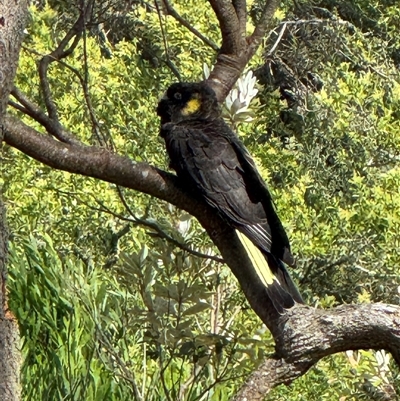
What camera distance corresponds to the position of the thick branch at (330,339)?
160 centimetres

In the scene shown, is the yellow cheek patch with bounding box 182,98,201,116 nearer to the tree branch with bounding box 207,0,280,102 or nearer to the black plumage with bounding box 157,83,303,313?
the black plumage with bounding box 157,83,303,313

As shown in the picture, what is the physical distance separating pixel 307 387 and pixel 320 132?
222cm

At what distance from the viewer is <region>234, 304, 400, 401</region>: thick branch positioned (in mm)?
1604

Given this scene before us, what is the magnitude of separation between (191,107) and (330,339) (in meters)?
1.30

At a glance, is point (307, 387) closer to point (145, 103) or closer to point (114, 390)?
point (114, 390)

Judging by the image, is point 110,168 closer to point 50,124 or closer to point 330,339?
point 50,124

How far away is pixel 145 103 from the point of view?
5.36 metres

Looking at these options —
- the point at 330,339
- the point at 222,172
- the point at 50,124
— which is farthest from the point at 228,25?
the point at 330,339

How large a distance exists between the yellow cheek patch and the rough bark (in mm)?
1235

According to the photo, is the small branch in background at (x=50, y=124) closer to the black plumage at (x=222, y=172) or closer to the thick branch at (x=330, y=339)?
the black plumage at (x=222, y=172)

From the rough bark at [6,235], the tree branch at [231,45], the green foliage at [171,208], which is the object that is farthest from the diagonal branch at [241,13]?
the rough bark at [6,235]

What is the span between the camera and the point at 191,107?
279 centimetres

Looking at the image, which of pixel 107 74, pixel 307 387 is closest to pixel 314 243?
pixel 307 387

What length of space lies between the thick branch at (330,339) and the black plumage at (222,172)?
307 millimetres
